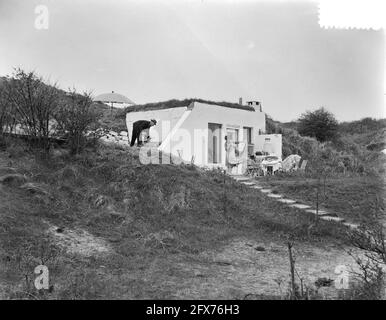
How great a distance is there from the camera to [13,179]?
349 inches

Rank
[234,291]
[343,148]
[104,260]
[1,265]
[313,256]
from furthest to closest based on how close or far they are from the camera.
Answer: [343,148]
[313,256]
[104,260]
[1,265]
[234,291]

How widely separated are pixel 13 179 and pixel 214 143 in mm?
7230

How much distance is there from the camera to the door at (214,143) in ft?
47.5

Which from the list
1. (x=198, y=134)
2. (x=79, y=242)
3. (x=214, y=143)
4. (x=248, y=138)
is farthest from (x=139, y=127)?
(x=79, y=242)

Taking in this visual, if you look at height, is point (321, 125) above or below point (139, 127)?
above

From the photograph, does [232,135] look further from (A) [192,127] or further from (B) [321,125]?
(B) [321,125]

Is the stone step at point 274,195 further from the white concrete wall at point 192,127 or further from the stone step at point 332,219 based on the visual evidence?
the white concrete wall at point 192,127

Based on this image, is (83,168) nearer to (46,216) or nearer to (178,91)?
(46,216)

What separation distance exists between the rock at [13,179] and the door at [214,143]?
678cm

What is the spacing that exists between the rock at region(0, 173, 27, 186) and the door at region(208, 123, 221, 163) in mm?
6776

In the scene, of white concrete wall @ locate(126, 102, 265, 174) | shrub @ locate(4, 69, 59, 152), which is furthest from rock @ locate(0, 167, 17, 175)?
white concrete wall @ locate(126, 102, 265, 174)

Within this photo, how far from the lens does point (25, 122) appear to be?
10727 mm
